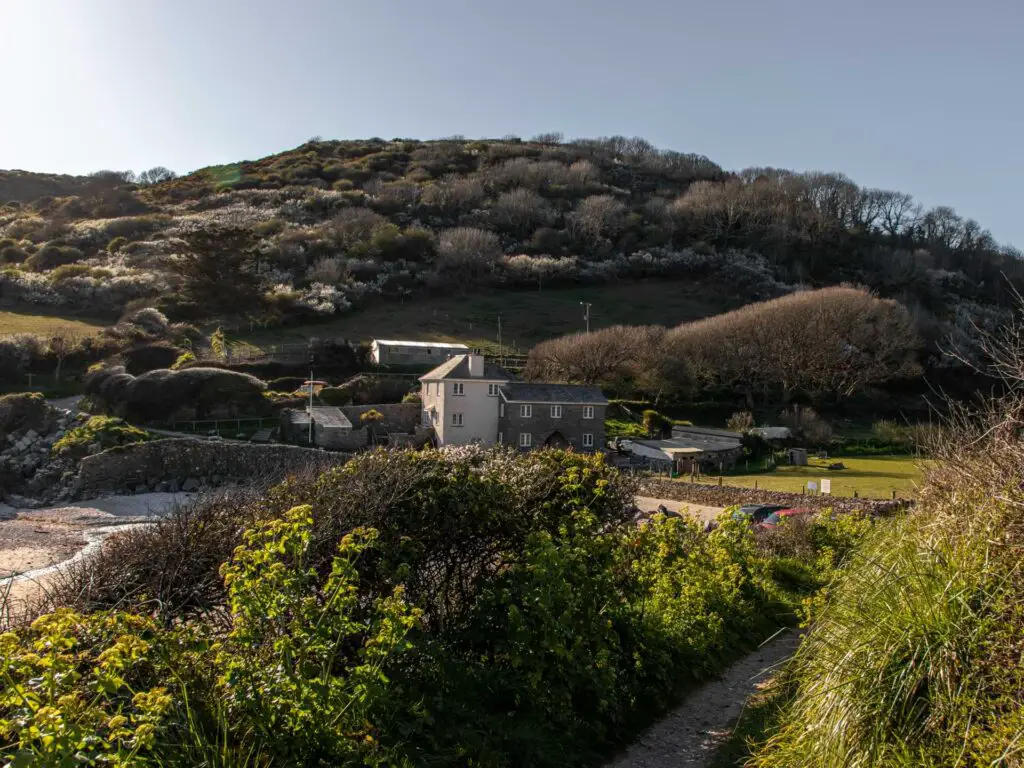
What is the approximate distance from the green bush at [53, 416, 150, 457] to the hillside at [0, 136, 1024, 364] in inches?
1306

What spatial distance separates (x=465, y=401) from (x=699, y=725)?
112 ft

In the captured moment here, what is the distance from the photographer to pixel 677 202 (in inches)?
4577

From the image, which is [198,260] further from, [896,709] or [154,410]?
[896,709]

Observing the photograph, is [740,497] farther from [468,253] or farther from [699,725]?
[468,253]

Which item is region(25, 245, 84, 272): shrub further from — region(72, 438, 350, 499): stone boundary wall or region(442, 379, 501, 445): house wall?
region(442, 379, 501, 445): house wall

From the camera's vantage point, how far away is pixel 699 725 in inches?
332

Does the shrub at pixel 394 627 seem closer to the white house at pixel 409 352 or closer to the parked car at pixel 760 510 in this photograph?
the parked car at pixel 760 510

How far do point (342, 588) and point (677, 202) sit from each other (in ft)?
388

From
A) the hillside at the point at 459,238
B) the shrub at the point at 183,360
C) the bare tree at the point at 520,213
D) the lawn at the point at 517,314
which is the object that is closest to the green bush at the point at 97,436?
the shrub at the point at 183,360

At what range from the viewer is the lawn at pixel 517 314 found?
224 ft

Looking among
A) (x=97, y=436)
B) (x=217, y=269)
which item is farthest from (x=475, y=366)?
(x=217, y=269)

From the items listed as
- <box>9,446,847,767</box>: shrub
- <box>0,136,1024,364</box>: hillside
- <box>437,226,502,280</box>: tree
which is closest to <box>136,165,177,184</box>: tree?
<box>0,136,1024,364</box>: hillside

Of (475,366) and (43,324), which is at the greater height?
(43,324)

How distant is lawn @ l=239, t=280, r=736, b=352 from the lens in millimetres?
68125
